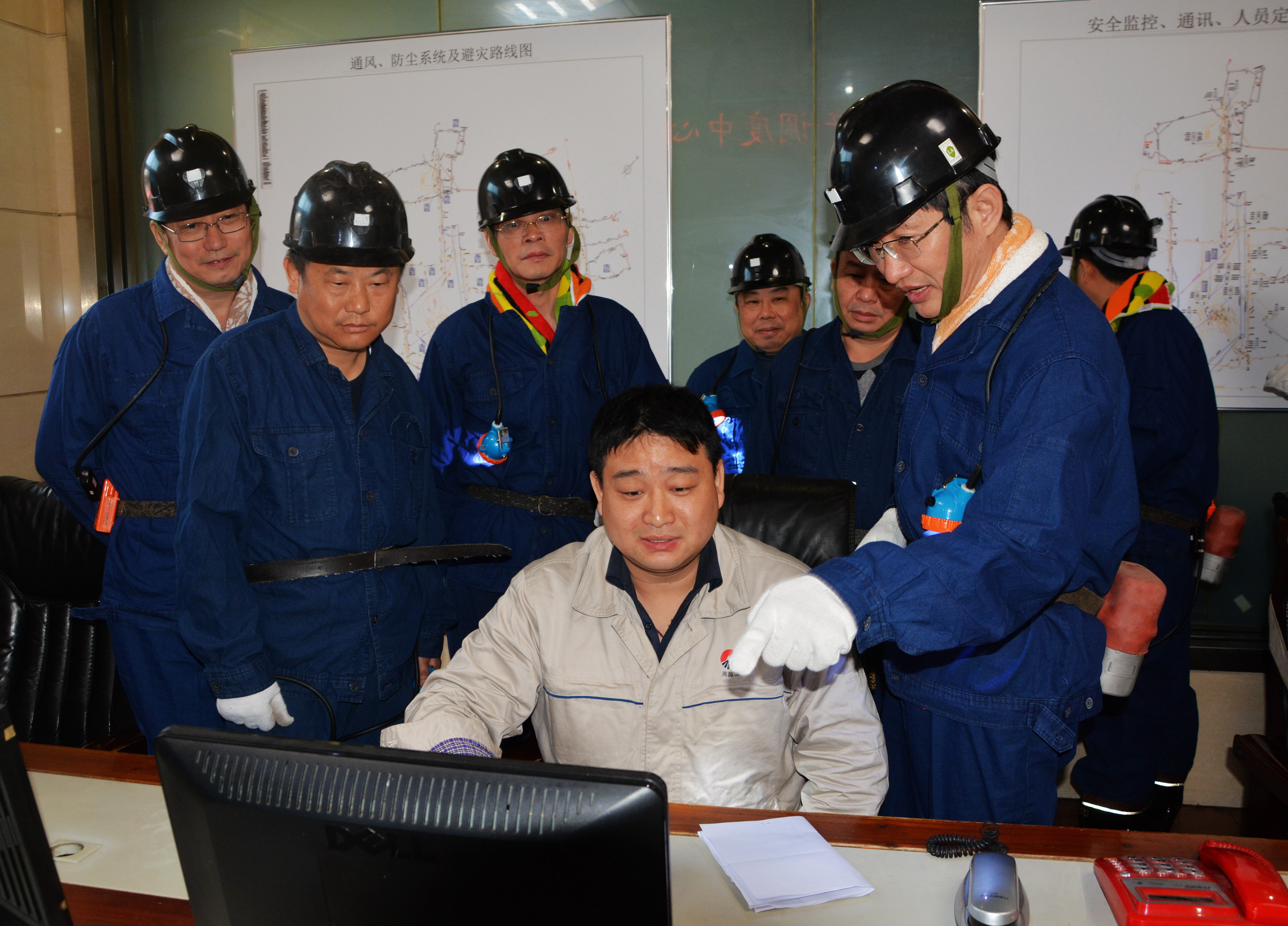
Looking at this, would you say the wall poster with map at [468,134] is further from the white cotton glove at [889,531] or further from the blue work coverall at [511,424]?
the white cotton glove at [889,531]

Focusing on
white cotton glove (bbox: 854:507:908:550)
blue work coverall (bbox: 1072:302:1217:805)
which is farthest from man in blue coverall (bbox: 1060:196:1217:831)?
white cotton glove (bbox: 854:507:908:550)

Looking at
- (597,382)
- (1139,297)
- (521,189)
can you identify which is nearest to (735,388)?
(597,382)

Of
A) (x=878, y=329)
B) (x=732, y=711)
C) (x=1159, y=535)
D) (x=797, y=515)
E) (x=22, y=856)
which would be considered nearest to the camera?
(x=22, y=856)

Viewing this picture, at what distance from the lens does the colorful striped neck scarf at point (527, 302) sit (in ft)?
7.97

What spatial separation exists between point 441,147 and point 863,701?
307 centimetres

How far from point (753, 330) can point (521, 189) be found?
3.31 feet

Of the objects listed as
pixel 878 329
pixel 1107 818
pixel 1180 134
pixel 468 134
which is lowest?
pixel 1107 818

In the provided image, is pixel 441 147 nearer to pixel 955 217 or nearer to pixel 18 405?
pixel 18 405

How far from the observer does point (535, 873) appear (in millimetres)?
658

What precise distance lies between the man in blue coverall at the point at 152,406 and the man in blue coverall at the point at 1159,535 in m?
2.41

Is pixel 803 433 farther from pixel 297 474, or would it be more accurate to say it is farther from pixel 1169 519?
pixel 297 474

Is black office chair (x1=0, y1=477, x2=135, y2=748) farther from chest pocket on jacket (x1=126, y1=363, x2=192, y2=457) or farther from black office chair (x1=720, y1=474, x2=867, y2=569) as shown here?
black office chair (x1=720, y1=474, x2=867, y2=569)

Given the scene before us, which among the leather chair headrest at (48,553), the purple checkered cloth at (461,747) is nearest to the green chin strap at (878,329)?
the purple checkered cloth at (461,747)

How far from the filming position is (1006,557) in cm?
113
